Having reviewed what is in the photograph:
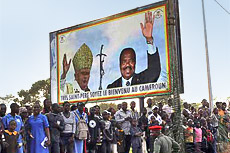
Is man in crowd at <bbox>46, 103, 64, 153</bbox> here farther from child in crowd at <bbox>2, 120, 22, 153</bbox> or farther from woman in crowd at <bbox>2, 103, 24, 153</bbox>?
child in crowd at <bbox>2, 120, 22, 153</bbox>

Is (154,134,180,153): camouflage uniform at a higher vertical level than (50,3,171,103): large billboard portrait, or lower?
lower

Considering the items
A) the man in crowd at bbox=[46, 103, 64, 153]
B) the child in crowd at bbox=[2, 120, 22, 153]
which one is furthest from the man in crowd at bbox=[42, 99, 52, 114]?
the child in crowd at bbox=[2, 120, 22, 153]

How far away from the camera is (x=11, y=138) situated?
322 inches

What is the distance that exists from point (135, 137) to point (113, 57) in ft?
16.6

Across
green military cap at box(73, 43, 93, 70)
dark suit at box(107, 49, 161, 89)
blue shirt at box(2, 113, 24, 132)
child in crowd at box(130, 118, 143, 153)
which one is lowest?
child in crowd at box(130, 118, 143, 153)

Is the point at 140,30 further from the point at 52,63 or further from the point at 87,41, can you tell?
the point at 52,63

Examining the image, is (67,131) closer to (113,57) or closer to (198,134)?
(198,134)

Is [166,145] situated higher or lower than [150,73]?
lower

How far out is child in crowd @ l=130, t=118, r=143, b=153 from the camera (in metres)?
11.2

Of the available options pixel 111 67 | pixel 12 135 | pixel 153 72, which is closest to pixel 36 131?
pixel 12 135

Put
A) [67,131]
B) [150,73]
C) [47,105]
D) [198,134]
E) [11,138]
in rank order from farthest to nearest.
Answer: [150,73] → [198,134] → [67,131] → [47,105] → [11,138]

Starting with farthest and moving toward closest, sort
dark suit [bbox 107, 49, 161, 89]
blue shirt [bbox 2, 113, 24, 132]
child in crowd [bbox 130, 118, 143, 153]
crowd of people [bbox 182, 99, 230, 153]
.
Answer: dark suit [bbox 107, 49, 161, 89] < crowd of people [bbox 182, 99, 230, 153] < child in crowd [bbox 130, 118, 143, 153] < blue shirt [bbox 2, 113, 24, 132]

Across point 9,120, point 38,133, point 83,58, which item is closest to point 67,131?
point 38,133

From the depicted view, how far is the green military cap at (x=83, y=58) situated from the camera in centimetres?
1655
